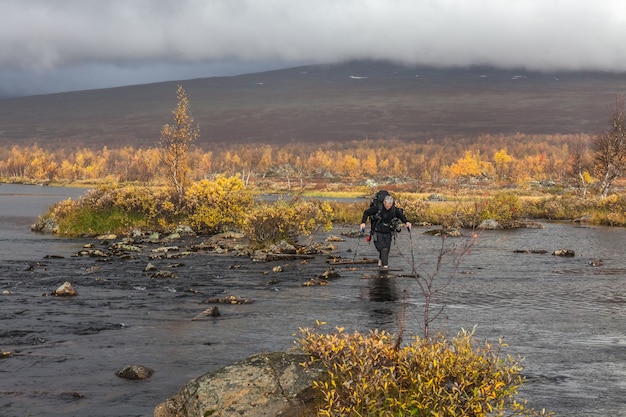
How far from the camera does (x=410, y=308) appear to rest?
1802cm

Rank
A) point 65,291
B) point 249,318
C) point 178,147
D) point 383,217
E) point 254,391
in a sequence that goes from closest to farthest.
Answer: point 254,391 < point 249,318 < point 65,291 < point 383,217 < point 178,147

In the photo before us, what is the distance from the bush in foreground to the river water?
1200 mm

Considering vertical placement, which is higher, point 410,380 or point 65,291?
point 410,380

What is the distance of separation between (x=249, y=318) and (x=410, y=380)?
9364mm

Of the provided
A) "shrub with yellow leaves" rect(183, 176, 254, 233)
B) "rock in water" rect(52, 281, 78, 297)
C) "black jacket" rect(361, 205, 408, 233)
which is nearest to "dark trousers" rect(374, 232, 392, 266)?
"black jacket" rect(361, 205, 408, 233)

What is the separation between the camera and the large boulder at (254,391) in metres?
7.99

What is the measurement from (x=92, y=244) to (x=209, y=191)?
24.9ft

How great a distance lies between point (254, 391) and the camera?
8.23m

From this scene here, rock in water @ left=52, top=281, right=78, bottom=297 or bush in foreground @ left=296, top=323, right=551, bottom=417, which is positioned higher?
bush in foreground @ left=296, top=323, right=551, bottom=417

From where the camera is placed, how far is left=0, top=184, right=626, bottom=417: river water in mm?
11109

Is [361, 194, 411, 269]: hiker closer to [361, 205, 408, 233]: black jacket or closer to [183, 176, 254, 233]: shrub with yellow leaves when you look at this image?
[361, 205, 408, 233]: black jacket

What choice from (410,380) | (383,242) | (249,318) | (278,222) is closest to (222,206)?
(278,222)

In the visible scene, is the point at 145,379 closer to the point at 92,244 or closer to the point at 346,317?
the point at 346,317

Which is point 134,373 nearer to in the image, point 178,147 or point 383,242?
point 383,242
